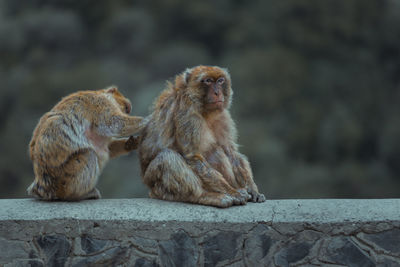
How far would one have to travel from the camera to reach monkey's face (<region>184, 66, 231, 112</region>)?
20.4ft

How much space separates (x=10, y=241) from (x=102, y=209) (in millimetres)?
853

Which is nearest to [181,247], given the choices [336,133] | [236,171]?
[236,171]

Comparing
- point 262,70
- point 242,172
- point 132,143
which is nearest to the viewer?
point 242,172

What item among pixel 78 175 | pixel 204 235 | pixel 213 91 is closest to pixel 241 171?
pixel 213 91

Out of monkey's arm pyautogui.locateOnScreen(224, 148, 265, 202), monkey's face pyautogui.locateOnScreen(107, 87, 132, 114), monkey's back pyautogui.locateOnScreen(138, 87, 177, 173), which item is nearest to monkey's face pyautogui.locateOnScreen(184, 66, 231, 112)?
monkey's back pyautogui.locateOnScreen(138, 87, 177, 173)

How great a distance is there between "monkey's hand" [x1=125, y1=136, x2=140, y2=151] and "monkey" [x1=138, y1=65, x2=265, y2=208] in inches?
9.7

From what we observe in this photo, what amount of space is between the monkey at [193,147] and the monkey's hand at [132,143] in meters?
0.25

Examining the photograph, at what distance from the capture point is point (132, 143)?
22.1ft

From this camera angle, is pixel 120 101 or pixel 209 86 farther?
pixel 120 101

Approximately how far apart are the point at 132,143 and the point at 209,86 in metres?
1.07

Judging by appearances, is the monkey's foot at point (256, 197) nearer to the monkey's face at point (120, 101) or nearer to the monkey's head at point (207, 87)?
the monkey's head at point (207, 87)

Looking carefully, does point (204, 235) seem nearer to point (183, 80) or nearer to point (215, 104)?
point (215, 104)

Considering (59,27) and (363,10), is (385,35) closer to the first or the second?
(363,10)

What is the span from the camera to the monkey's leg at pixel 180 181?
19.8 ft
